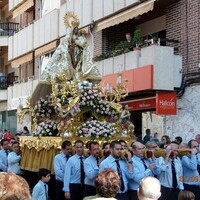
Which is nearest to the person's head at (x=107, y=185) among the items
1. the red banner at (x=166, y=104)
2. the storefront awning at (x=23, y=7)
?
the red banner at (x=166, y=104)

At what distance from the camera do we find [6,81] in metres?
33.3

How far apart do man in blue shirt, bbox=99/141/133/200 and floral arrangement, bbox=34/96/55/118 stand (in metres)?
4.28

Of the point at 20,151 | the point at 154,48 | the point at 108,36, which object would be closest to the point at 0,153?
the point at 20,151

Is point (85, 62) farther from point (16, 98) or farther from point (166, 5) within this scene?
point (16, 98)

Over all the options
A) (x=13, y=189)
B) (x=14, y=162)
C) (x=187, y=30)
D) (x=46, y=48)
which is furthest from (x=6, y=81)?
(x=13, y=189)

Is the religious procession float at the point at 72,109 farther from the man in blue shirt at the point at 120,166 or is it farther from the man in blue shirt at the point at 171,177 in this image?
the man in blue shirt at the point at 120,166

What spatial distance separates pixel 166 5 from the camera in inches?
682

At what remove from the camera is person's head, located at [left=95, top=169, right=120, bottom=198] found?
4824 mm

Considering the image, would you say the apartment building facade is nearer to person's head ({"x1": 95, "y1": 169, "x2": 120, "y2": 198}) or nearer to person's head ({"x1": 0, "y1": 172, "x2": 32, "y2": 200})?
person's head ({"x1": 95, "y1": 169, "x2": 120, "y2": 198})

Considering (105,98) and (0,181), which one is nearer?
(0,181)

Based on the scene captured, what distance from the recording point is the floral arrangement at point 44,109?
487 inches

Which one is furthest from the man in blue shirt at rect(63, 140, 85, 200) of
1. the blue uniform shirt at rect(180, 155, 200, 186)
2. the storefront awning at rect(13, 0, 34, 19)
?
the storefront awning at rect(13, 0, 34, 19)

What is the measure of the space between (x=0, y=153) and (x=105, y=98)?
291 centimetres

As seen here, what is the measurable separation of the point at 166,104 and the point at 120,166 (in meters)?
8.23
